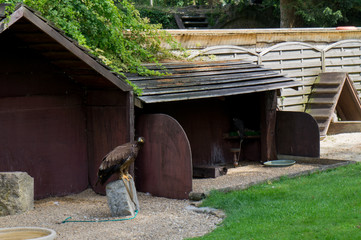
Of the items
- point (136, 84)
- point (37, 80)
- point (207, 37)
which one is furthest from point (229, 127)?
point (37, 80)

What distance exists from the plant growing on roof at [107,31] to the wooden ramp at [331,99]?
5413 millimetres

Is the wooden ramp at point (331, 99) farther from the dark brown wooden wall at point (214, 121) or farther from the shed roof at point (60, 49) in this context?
the shed roof at point (60, 49)

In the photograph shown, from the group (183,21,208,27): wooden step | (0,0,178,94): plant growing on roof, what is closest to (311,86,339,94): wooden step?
(0,0,178,94): plant growing on roof

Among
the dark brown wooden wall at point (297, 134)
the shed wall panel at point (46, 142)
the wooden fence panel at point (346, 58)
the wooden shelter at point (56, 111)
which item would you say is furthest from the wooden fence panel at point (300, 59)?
the shed wall panel at point (46, 142)

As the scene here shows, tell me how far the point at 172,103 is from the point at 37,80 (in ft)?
10.1

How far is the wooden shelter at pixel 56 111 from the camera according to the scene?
1005 centimetres

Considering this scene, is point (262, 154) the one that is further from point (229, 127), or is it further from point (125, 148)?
point (125, 148)

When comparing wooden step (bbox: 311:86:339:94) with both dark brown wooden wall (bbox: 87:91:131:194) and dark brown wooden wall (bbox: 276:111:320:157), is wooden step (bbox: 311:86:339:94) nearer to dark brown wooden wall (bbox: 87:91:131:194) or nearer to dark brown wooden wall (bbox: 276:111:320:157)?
dark brown wooden wall (bbox: 276:111:320:157)

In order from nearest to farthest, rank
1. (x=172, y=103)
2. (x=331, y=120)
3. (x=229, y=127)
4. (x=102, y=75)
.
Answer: (x=102, y=75), (x=172, y=103), (x=229, y=127), (x=331, y=120)

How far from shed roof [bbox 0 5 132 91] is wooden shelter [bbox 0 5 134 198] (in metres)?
0.02

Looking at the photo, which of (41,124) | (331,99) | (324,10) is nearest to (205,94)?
(41,124)

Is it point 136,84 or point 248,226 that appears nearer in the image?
point 248,226

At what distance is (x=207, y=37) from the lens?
1384 cm

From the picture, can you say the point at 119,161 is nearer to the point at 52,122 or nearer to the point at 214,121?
the point at 52,122
